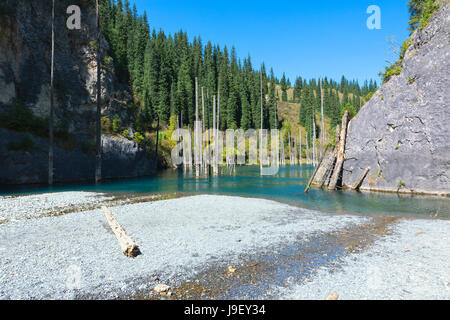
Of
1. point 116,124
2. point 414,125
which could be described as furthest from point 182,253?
point 116,124

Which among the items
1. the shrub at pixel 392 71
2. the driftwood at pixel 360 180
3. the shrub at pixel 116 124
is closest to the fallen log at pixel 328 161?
the driftwood at pixel 360 180

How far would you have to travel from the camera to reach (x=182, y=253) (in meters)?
6.45

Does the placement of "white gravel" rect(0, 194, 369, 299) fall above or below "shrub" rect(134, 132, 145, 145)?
below

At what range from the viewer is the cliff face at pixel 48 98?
23344 millimetres

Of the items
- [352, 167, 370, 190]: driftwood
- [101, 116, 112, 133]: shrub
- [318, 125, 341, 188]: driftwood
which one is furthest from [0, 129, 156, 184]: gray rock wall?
[352, 167, 370, 190]: driftwood

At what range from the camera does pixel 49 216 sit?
1038 cm

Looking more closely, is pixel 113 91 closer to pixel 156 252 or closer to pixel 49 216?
pixel 49 216

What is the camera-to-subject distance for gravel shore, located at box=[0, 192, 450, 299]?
4523 mm

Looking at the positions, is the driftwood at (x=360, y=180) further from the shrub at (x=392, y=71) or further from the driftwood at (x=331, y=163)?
the shrub at (x=392, y=71)

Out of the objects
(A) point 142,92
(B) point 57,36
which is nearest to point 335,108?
(A) point 142,92

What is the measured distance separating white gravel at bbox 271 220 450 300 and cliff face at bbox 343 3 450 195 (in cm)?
1133

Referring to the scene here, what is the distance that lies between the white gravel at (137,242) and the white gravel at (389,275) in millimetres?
2099

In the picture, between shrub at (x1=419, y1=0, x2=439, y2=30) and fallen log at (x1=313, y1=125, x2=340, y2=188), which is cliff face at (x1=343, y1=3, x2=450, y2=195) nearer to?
shrub at (x1=419, y1=0, x2=439, y2=30)

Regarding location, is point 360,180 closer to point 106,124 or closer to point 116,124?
point 116,124
